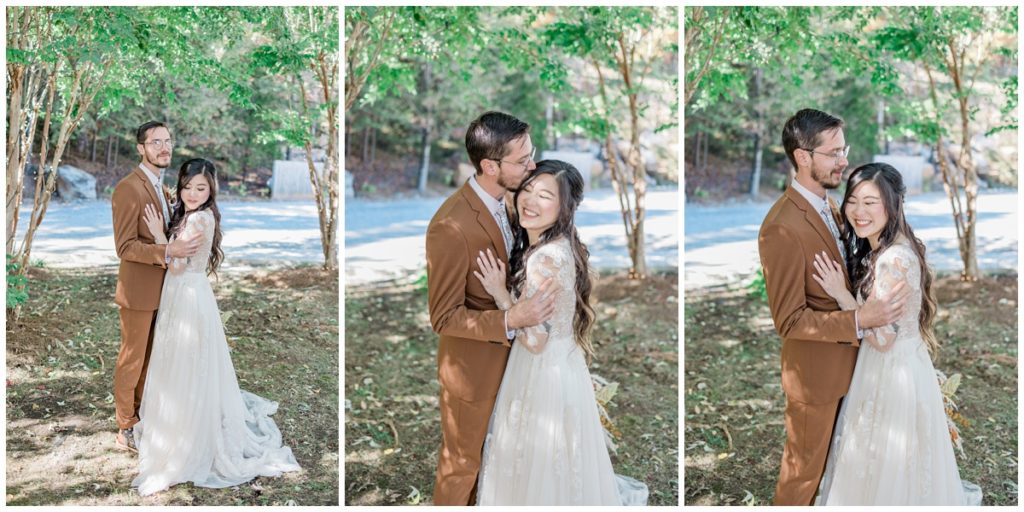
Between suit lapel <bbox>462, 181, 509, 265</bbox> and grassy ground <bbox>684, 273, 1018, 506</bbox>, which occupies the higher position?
suit lapel <bbox>462, 181, 509, 265</bbox>

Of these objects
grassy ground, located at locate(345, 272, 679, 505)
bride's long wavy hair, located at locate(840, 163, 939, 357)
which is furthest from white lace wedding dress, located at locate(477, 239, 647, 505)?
bride's long wavy hair, located at locate(840, 163, 939, 357)

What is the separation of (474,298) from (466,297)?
3cm

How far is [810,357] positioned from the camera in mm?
4691

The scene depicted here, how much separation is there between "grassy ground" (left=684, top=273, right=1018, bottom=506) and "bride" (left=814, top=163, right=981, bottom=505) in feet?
1.38

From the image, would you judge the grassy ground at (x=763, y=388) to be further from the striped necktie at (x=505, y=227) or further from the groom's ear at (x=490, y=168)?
the groom's ear at (x=490, y=168)

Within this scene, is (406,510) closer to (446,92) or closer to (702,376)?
(702,376)

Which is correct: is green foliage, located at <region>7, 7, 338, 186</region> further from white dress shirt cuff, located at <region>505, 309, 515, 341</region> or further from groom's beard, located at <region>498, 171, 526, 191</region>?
white dress shirt cuff, located at <region>505, 309, 515, 341</region>

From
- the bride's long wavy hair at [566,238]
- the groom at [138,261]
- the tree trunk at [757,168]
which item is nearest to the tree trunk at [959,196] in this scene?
the tree trunk at [757,168]

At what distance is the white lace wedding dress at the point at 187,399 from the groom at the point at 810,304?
2.55 meters

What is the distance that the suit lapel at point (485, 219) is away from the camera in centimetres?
446

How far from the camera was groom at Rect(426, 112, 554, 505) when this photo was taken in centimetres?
442

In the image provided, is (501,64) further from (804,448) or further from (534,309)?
(804,448)

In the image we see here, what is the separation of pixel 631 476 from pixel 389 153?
6.65ft

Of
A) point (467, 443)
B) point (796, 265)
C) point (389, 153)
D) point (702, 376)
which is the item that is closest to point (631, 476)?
point (702, 376)
